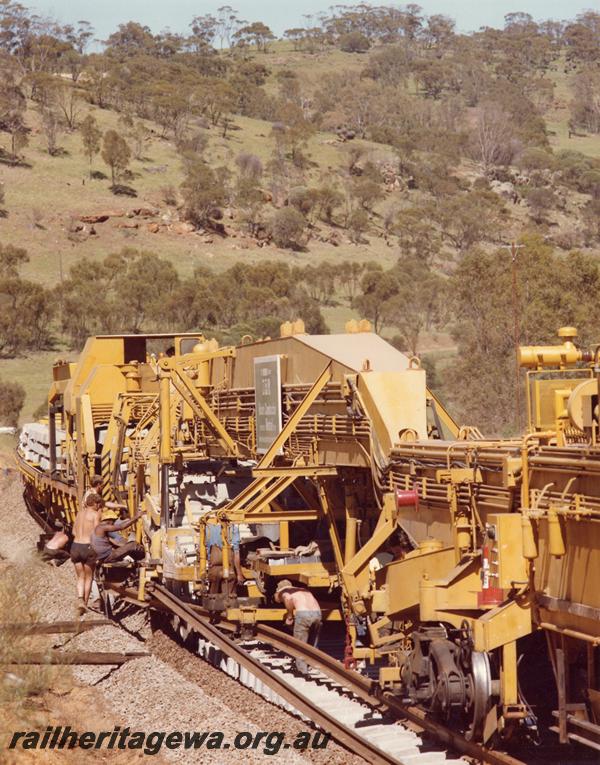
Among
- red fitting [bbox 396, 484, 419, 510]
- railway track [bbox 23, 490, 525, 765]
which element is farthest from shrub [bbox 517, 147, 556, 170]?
red fitting [bbox 396, 484, 419, 510]

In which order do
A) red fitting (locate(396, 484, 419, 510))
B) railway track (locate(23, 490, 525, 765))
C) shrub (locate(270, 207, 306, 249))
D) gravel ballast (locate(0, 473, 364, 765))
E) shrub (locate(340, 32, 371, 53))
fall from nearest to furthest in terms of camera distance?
railway track (locate(23, 490, 525, 765))
gravel ballast (locate(0, 473, 364, 765))
red fitting (locate(396, 484, 419, 510))
shrub (locate(270, 207, 306, 249))
shrub (locate(340, 32, 371, 53))

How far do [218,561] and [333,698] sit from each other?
11.0 ft

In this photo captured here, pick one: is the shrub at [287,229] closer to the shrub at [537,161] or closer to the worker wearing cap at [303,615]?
the shrub at [537,161]

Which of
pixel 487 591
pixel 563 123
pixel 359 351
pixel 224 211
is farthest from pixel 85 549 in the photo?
pixel 563 123

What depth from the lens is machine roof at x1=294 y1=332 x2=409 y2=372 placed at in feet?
45.4

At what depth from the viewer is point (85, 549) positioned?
1636 cm

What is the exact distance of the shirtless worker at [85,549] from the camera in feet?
53.8

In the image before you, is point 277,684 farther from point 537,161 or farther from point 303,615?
point 537,161

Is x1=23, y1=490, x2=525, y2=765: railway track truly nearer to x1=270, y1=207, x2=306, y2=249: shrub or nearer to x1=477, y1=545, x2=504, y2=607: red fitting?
x1=477, y1=545, x2=504, y2=607: red fitting

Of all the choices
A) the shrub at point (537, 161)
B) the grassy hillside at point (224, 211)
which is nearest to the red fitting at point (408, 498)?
the grassy hillside at point (224, 211)

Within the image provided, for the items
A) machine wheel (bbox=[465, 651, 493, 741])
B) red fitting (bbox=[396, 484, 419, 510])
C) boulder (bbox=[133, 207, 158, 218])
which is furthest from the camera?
boulder (bbox=[133, 207, 158, 218])

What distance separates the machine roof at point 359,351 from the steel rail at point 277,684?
10.6 ft

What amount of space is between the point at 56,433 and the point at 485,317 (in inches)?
604

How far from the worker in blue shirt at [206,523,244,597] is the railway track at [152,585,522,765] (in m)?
0.43
